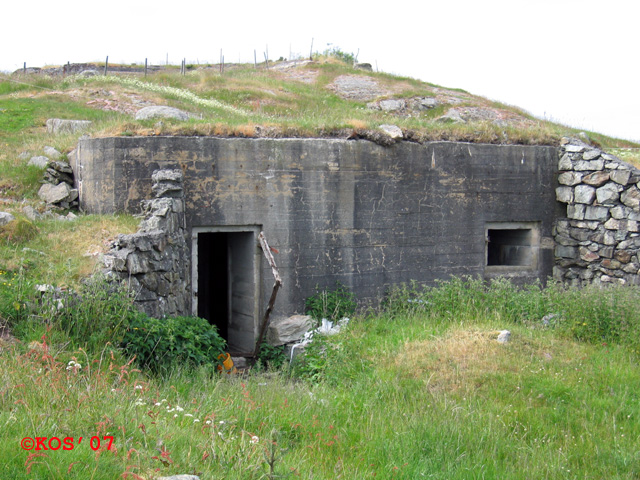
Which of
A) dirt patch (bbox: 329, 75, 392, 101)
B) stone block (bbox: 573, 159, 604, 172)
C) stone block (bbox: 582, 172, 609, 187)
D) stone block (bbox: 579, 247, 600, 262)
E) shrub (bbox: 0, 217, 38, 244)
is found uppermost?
dirt patch (bbox: 329, 75, 392, 101)

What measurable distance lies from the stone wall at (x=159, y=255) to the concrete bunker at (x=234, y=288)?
643mm

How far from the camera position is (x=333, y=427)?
4426 mm

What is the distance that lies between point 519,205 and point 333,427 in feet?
23.1

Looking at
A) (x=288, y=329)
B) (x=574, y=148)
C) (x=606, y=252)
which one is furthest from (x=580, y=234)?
(x=288, y=329)

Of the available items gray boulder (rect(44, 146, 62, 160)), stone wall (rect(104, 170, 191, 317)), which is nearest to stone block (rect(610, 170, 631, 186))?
stone wall (rect(104, 170, 191, 317))

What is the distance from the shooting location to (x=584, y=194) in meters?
10.1

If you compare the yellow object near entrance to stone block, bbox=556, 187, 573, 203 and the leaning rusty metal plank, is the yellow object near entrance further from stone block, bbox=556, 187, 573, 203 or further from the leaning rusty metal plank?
stone block, bbox=556, 187, 573, 203

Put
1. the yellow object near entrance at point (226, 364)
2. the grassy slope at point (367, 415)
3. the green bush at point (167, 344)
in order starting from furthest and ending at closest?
1. the yellow object near entrance at point (226, 364)
2. the green bush at point (167, 344)
3. the grassy slope at point (367, 415)

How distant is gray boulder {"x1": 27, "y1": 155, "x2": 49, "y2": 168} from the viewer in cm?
943

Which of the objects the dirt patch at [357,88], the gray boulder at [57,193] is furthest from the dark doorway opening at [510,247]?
the dirt patch at [357,88]

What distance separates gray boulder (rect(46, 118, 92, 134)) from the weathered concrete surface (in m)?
3.25

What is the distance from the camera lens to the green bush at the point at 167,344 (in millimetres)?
5332

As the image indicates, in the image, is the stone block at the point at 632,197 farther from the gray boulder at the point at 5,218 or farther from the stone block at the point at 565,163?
the gray boulder at the point at 5,218

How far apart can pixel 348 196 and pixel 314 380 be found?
3520 millimetres
